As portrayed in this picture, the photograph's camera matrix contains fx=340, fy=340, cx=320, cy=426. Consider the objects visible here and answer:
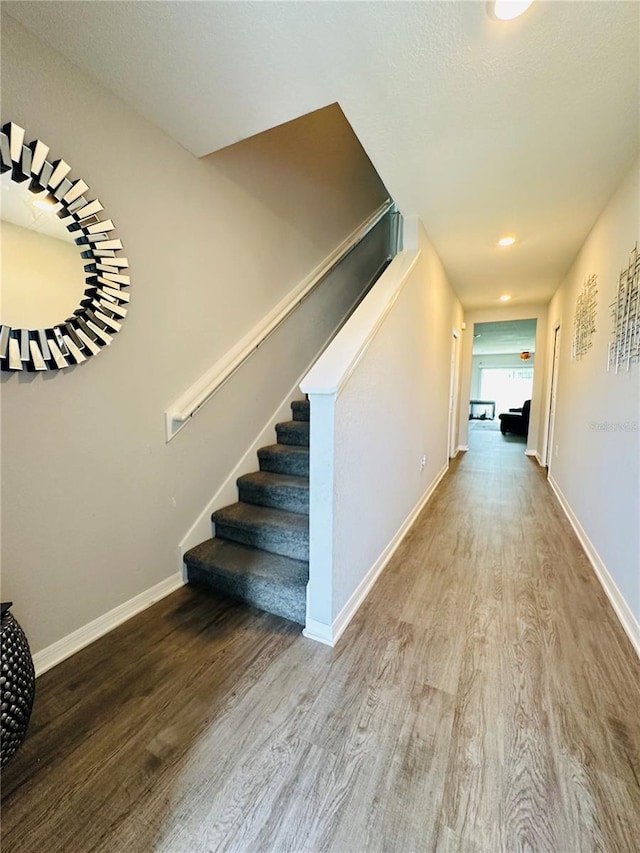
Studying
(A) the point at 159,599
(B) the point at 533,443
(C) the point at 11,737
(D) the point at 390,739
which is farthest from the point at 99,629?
(B) the point at 533,443

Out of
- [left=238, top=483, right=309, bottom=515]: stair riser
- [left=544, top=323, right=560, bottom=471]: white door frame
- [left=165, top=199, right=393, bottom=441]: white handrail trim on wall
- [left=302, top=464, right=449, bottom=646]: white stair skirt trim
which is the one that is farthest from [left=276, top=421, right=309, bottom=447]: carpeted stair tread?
[left=544, top=323, right=560, bottom=471]: white door frame

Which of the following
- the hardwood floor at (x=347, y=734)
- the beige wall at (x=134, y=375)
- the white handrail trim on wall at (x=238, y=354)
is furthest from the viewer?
the white handrail trim on wall at (x=238, y=354)

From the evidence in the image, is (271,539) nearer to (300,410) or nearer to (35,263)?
(300,410)

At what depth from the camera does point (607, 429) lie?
2.16m

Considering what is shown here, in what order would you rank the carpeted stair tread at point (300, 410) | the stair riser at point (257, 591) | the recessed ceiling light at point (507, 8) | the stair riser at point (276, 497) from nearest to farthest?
the recessed ceiling light at point (507, 8) → the stair riser at point (257, 591) → the stair riser at point (276, 497) → the carpeted stair tread at point (300, 410)

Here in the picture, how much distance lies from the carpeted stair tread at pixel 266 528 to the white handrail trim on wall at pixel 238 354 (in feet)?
2.14

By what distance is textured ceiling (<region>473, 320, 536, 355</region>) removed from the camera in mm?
6848

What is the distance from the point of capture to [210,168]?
1.99 meters

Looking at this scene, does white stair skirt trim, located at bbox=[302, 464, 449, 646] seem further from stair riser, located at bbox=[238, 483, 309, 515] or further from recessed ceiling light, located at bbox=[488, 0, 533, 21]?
recessed ceiling light, located at bbox=[488, 0, 533, 21]

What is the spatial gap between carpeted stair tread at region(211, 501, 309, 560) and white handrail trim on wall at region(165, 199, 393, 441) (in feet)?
2.14

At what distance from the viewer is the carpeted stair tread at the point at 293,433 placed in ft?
8.48

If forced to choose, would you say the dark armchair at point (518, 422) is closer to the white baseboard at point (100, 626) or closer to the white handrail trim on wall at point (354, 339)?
the white handrail trim on wall at point (354, 339)

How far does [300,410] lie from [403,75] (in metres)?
2.01

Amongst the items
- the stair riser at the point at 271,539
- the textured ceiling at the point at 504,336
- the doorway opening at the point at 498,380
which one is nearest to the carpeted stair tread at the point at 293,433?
the stair riser at the point at 271,539
